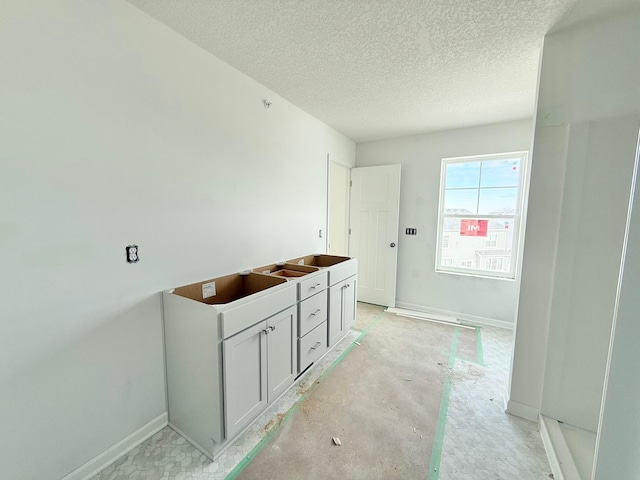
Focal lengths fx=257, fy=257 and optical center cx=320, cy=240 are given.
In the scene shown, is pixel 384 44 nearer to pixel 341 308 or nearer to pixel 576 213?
pixel 576 213

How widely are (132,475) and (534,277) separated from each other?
2712 mm

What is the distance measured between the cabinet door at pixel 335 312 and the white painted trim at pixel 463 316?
1546mm

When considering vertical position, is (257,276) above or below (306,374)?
above

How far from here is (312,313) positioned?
223 cm

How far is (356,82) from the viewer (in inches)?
87.4

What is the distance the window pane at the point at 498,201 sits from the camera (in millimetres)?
3162

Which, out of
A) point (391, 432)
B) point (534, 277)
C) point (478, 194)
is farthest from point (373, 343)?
point (478, 194)

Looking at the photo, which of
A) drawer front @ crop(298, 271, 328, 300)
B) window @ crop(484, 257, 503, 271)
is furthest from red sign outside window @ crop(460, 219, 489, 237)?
drawer front @ crop(298, 271, 328, 300)

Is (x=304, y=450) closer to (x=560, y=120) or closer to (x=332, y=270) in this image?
(x=332, y=270)

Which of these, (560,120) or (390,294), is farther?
(390,294)

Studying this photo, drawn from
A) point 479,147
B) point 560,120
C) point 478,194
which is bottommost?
point 478,194

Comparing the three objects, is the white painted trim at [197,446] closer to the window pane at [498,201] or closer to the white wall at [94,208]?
the white wall at [94,208]

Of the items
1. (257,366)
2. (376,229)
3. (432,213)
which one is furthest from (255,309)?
(432,213)

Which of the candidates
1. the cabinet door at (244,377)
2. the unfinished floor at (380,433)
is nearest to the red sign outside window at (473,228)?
the unfinished floor at (380,433)
